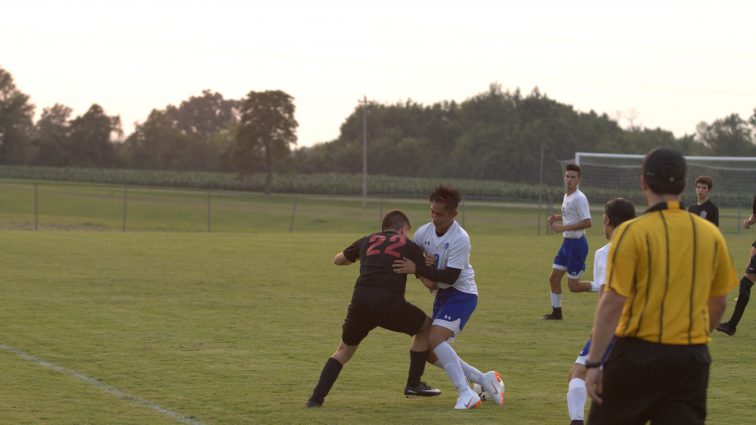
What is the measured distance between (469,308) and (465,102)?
116m

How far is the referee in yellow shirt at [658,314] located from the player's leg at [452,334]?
3.81 metres

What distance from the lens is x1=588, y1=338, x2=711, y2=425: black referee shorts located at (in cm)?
512

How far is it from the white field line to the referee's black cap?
4464 mm

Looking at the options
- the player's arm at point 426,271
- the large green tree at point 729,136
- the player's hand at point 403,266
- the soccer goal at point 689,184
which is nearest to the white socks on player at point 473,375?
the player's arm at point 426,271

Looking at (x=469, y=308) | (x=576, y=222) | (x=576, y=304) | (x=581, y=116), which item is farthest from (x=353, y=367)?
(x=581, y=116)

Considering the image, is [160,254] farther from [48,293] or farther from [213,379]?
[213,379]

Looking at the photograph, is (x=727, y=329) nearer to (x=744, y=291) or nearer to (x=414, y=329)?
(x=744, y=291)

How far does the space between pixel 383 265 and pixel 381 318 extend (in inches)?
16.3

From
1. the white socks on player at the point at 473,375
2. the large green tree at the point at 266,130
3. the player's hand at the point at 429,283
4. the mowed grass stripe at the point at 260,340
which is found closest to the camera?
the player's hand at the point at 429,283

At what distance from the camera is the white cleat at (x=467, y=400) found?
9.11m

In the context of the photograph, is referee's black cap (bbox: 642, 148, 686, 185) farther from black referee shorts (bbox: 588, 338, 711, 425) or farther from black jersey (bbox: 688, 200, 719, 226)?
black jersey (bbox: 688, 200, 719, 226)

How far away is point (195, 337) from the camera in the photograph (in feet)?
44.1

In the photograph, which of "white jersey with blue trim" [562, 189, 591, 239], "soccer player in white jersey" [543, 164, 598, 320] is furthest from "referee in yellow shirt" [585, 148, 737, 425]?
"white jersey with blue trim" [562, 189, 591, 239]

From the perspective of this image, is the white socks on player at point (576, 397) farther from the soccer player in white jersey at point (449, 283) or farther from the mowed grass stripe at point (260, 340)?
the soccer player in white jersey at point (449, 283)
